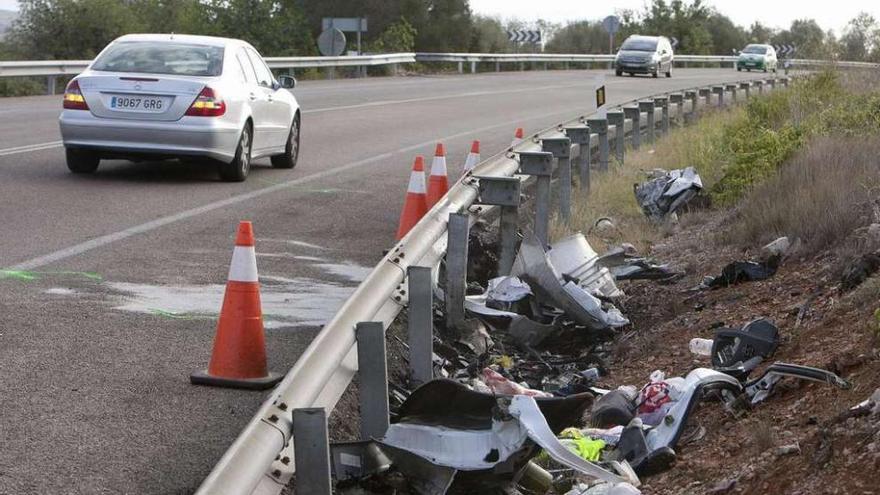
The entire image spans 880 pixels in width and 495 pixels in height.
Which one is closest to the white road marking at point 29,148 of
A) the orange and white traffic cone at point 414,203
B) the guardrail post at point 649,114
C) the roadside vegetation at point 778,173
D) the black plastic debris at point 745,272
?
the roadside vegetation at point 778,173

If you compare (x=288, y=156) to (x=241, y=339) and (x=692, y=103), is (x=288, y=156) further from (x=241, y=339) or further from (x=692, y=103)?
(x=241, y=339)

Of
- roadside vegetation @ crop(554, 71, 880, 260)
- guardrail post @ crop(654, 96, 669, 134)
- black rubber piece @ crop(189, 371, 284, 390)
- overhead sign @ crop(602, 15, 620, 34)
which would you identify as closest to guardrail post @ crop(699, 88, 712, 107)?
guardrail post @ crop(654, 96, 669, 134)

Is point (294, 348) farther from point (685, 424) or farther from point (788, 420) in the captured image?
point (788, 420)

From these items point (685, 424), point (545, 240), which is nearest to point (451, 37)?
point (545, 240)

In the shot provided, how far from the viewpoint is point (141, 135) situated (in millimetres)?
14930

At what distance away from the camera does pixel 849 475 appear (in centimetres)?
447

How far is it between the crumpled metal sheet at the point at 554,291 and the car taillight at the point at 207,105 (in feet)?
22.5

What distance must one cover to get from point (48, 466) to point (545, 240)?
6071mm

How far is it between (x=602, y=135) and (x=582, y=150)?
4.66 feet

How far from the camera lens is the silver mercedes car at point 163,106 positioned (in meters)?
14.9

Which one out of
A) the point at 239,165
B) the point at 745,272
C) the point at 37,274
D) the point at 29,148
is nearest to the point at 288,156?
the point at 239,165

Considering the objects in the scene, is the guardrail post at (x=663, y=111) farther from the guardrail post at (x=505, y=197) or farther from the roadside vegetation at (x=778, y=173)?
the guardrail post at (x=505, y=197)

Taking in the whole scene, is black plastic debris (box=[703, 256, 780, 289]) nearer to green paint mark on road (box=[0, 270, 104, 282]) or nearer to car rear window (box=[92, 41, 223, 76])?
green paint mark on road (box=[0, 270, 104, 282])

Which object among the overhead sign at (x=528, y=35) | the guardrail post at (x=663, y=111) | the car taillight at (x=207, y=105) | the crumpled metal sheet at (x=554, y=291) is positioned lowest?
the overhead sign at (x=528, y=35)
